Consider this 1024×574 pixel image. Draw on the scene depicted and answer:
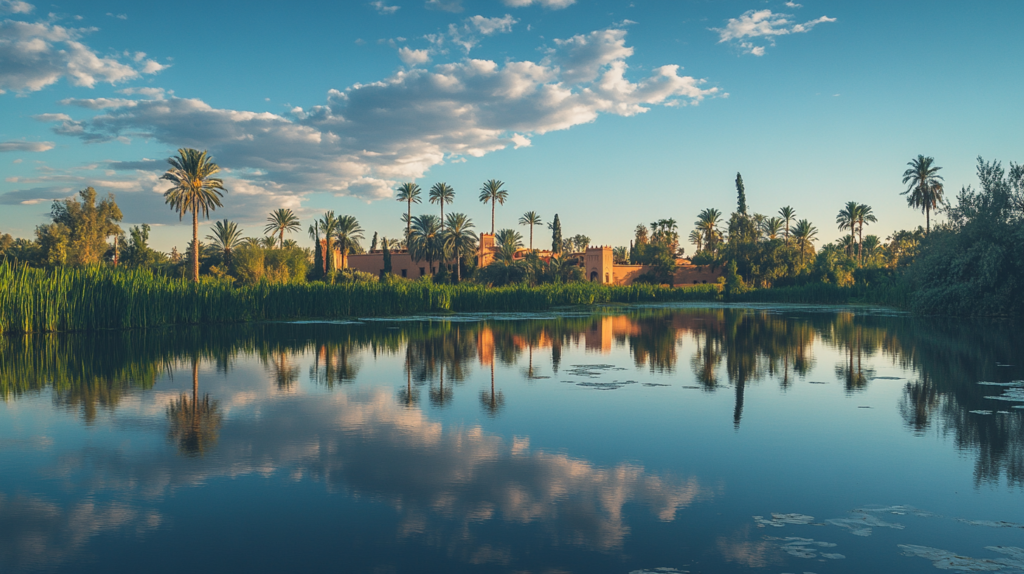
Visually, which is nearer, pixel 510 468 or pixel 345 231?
pixel 510 468

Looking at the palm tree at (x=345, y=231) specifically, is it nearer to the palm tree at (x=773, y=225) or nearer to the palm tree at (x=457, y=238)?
the palm tree at (x=457, y=238)

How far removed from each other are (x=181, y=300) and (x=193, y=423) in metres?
22.1

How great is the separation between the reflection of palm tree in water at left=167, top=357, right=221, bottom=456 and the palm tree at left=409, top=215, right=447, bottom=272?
67.8 meters

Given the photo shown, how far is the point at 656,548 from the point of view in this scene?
513 centimetres

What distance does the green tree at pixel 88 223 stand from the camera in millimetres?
71062

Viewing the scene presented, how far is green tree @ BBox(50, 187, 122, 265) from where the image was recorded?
7106 cm

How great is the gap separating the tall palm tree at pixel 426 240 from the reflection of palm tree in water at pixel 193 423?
67841 millimetres

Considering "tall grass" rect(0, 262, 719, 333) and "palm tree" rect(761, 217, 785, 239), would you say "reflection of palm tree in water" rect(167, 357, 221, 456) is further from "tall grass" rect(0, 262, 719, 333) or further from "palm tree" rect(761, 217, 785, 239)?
"palm tree" rect(761, 217, 785, 239)

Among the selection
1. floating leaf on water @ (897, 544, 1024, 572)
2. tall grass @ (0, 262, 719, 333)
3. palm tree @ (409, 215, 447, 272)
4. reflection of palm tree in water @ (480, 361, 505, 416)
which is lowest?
floating leaf on water @ (897, 544, 1024, 572)

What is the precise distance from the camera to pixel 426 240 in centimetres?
8006

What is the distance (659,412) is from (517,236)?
8546 centimetres

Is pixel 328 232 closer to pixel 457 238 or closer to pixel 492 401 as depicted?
pixel 457 238

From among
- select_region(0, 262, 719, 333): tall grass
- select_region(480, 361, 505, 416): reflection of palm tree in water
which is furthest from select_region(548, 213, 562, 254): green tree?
select_region(480, 361, 505, 416): reflection of palm tree in water

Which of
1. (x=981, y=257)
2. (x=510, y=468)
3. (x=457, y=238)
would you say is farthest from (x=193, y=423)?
(x=457, y=238)
